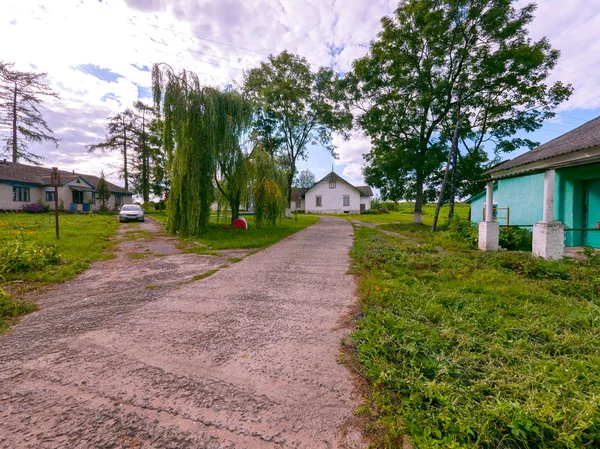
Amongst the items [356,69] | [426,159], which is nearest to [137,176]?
[356,69]

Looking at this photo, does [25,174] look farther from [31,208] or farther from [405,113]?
[405,113]

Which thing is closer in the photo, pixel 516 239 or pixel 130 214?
pixel 516 239

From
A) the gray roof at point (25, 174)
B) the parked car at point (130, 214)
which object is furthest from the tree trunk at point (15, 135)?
the parked car at point (130, 214)

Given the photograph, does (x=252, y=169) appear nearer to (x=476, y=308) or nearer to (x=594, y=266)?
(x=476, y=308)

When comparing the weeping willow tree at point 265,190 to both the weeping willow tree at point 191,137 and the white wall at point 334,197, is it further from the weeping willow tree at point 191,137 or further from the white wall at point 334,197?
the white wall at point 334,197

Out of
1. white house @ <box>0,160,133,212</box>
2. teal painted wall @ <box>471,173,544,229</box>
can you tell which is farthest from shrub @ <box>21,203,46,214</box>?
teal painted wall @ <box>471,173,544,229</box>

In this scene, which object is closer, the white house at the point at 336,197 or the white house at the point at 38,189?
the white house at the point at 38,189

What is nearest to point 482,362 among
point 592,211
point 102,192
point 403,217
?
point 592,211

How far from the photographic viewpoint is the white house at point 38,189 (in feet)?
72.5

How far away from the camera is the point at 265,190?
45.2 feet

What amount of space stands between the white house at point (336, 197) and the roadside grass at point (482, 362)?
1390 inches

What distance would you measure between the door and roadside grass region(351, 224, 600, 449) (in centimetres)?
550

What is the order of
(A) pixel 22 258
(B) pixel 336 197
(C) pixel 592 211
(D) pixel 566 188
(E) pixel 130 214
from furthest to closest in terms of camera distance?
(B) pixel 336 197, (E) pixel 130 214, (D) pixel 566 188, (C) pixel 592 211, (A) pixel 22 258

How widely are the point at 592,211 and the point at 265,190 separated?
13.0m
